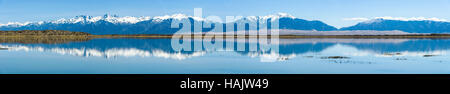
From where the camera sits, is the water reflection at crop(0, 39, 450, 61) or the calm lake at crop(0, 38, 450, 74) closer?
the calm lake at crop(0, 38, 450, 74)

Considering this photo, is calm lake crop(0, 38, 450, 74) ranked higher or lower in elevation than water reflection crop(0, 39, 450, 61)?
lower

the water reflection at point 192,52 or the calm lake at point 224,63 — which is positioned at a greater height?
the water reflection at point 192,52

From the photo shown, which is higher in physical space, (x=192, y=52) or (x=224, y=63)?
(x=192, y=52)

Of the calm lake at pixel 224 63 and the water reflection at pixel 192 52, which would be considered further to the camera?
the water reflection at pixel 192 52

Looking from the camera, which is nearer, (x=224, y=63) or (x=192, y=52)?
(x=224, y=63)
